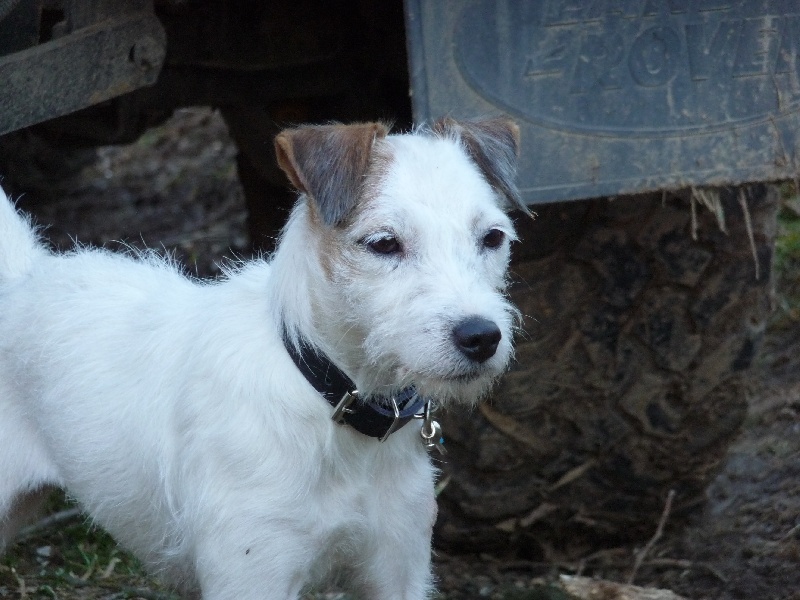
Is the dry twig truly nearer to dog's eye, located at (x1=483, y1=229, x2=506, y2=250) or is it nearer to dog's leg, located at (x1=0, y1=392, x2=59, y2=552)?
dog's eye, located at (x1=483, y1=229, x2=506, y2=250)

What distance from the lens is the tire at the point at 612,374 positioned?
13.4 feet

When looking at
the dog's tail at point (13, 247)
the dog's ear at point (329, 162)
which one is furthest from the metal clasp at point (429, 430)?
the dog's tail at point (13, 247)

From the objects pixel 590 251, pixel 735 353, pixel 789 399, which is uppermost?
pixel 590 251

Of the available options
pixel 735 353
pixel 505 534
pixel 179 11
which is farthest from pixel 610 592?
pixel 179 11

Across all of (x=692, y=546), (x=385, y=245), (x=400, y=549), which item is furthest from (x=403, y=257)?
(x=692, y=546)

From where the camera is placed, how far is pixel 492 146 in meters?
3.21

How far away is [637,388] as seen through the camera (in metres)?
4.27

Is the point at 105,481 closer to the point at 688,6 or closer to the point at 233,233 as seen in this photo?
the point at 688,6

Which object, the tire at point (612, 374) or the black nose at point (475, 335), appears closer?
the black nose at point (475, 335)

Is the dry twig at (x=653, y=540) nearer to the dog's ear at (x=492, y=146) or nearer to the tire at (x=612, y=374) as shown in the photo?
the tire at (x=612, y=374)

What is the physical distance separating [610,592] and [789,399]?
194cm

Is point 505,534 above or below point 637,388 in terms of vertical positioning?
below

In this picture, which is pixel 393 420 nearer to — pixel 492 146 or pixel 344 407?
pixel 344 407

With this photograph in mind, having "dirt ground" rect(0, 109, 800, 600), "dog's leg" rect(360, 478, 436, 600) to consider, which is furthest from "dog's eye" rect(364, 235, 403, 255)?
"dirt ground" rect(0, 109, 800, 600)
